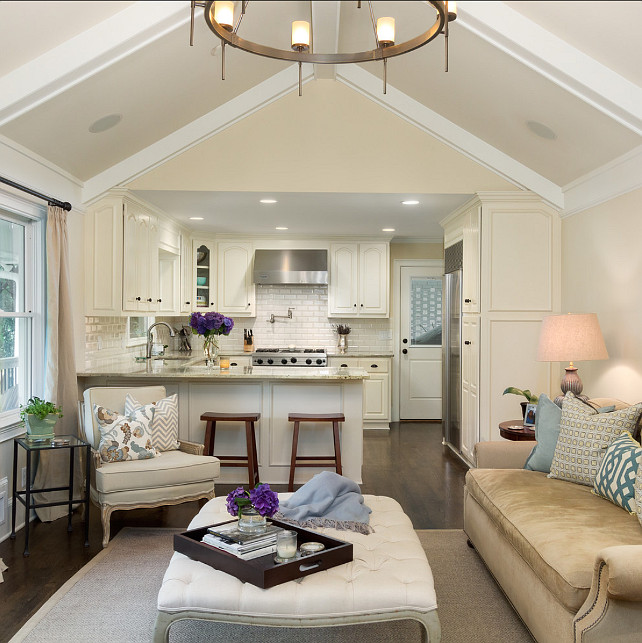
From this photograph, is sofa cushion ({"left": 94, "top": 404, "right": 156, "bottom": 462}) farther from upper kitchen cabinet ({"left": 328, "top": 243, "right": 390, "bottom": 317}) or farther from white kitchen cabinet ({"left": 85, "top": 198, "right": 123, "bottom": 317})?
upper kitchen cabinet ({"left": 328, "top": 243, "right": 390, "bottom": 317})

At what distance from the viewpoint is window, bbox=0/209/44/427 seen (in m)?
4.12

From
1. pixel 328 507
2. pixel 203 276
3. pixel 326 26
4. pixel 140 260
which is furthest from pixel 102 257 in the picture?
pixel 328 507

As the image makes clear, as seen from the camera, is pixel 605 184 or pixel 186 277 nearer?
pixel 605 184

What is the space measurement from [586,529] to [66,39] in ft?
11.2

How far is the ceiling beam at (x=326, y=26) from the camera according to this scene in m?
3.88

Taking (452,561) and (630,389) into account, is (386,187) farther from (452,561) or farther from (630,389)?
(452,561)

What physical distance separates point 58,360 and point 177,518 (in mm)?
1335

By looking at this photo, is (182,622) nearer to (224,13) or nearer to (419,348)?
(224,13)

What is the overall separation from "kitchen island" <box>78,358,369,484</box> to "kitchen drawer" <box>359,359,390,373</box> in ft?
8.65

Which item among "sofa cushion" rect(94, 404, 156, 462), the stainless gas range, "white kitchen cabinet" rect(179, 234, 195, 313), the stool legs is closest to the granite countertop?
the stool legs

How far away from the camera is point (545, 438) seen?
146 inches

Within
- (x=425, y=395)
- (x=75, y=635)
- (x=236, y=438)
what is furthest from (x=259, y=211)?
(x=75, y=635)

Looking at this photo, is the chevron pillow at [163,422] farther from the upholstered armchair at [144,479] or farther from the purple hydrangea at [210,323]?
the purple hydrangea at [210,323]

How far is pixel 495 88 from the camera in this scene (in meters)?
4.18
